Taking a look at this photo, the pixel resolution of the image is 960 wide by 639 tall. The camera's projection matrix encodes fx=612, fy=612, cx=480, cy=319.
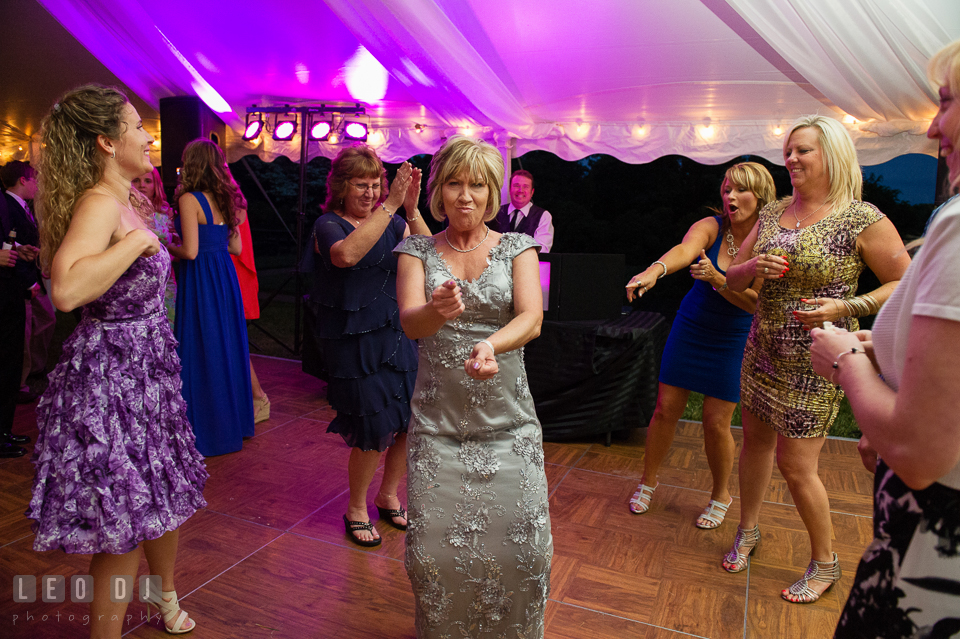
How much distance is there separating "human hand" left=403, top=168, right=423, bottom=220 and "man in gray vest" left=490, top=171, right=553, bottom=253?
2.49 m

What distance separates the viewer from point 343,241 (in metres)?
2.55

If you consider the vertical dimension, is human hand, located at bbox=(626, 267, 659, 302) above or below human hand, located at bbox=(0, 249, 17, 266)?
above

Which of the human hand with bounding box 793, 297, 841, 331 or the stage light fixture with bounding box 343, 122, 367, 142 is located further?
the stage light fixture with bounding box 343, 122, 367, 142

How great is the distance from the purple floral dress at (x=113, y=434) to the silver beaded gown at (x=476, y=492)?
32.0 inches

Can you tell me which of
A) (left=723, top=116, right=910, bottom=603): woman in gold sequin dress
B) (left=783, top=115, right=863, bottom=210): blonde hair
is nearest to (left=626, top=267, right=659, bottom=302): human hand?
(left=723, top=116, right=910, bottom=603): woman in gold sequin dress

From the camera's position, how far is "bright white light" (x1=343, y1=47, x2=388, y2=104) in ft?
15.9

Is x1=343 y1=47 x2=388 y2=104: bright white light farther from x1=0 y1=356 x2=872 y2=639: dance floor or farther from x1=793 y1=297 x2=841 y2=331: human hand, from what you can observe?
x1=793 y1=297 x2=841 y2=331: human hand

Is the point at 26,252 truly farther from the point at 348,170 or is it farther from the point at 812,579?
the point at 812,579

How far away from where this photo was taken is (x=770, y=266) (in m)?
2.26

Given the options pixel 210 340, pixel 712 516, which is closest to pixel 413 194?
pixel 210 340

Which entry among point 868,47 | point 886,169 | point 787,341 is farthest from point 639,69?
point 886,169

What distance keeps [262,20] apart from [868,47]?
13.0 ft

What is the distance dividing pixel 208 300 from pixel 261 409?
110 cm

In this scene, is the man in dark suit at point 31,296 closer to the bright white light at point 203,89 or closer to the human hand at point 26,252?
the human hand at point 26,252
